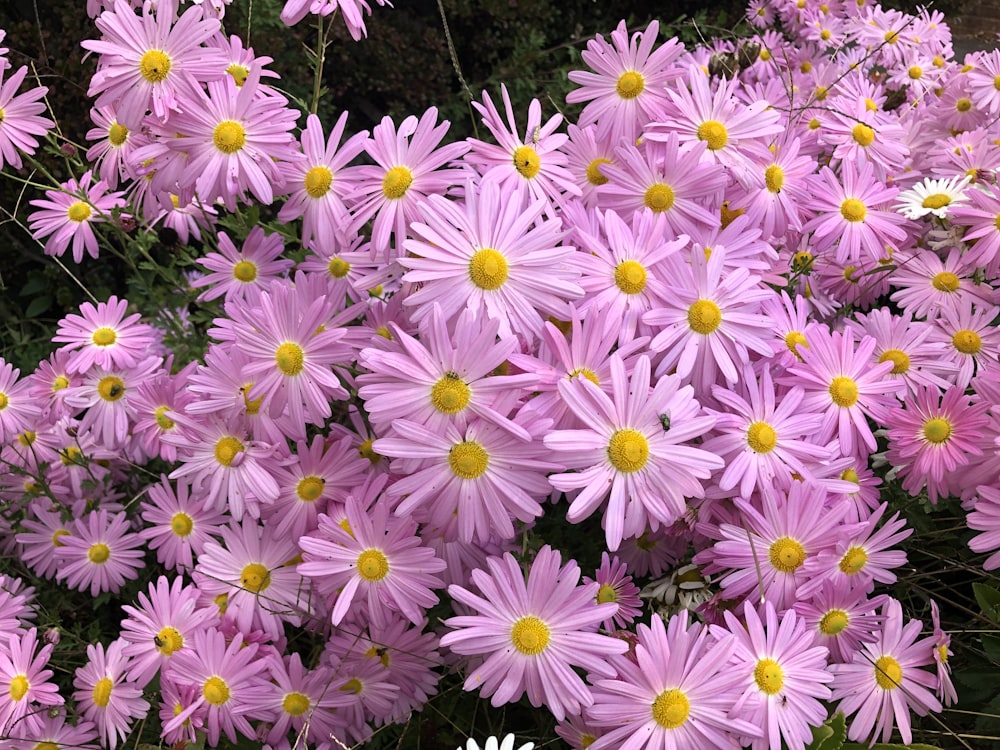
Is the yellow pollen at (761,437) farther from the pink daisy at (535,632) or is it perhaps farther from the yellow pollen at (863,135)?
the yellow pollen at (863,135)

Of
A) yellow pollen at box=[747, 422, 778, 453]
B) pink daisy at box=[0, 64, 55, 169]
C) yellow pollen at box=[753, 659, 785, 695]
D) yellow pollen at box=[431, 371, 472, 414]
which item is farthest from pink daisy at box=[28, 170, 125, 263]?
yellow pollen at box=[753, 659, 785, 695]

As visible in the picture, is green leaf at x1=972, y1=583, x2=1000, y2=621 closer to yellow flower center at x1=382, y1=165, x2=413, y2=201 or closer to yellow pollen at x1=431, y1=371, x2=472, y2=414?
yellow pollen at x1=431, y1=371, x2=472, y2=414

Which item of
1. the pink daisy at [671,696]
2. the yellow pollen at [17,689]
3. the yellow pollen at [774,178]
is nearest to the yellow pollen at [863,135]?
the yellow pollen at [774,178]

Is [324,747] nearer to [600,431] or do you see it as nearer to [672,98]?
[600,431]

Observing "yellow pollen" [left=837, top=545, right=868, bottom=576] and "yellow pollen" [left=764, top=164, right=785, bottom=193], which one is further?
"yellow pollen" [left=764, top=164, right=785, bottom=193]

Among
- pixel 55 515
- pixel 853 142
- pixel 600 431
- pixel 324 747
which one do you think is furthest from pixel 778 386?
pixel 55 515

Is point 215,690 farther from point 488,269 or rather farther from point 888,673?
point 888,673

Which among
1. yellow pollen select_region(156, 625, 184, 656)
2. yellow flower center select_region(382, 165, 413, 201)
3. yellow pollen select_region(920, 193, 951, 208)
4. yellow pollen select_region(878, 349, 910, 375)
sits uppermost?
yellow pollen select_region(920, 193, 951, 208)

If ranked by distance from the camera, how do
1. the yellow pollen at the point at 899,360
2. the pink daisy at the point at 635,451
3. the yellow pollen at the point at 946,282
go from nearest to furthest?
1. the pink daisy at the point at 635,451
2. the yellow pollen at the point at 899,360
3. the yellow pollen at the point at 946,282
